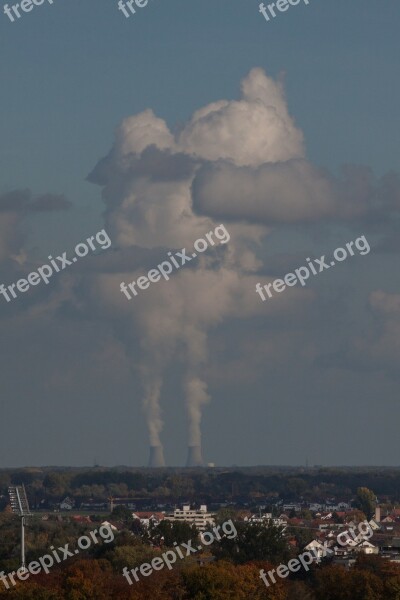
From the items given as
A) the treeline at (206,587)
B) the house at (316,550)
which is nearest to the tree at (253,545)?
the house at (316,550)

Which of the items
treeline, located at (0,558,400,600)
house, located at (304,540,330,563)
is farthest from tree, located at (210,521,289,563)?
treeline, located at (0,558,400,600)

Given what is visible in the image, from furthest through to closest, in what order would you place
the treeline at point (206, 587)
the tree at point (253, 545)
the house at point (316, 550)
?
1. the house at point (316, 550)
2. the tree at point (253, 545)
3. the treeline at point (206, 587)

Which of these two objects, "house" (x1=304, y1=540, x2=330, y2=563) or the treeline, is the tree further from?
the treeline

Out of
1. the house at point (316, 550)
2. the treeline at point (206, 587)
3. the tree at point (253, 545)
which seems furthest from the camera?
the house at point (316, 550)

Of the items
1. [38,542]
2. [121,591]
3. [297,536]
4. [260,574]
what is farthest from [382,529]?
[121,591]

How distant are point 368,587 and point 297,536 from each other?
61.0m

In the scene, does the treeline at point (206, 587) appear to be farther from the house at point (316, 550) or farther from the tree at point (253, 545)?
the house at point (316, 550)

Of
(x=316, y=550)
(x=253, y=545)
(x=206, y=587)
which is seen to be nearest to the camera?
(x=206, y=587)

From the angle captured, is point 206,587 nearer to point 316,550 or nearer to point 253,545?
point 253,545

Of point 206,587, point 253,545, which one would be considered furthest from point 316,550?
point 206,587

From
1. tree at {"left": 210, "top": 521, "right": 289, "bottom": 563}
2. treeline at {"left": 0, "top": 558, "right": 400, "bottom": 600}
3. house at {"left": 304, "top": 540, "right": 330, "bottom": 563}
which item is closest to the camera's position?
treeline at {"left": 0, "top": 558, "right": 400, "bottom": 600}

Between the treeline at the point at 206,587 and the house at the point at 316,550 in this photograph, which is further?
the house at the point at 316,550

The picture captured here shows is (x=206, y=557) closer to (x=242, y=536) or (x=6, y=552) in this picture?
(x=242, y=536)

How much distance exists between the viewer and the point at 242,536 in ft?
378
